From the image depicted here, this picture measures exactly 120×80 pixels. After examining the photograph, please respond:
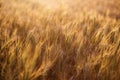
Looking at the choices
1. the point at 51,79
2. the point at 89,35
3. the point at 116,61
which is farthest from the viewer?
the point at 89,35

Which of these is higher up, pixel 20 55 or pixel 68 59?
pixel 20 55

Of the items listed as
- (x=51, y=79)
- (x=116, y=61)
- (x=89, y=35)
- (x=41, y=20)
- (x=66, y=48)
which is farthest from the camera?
(x=41, y=20)

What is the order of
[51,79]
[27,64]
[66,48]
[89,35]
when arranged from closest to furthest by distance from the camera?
[27,64]
[51,79]
[66,48]
[89,35]

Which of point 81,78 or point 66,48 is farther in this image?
point 66,48

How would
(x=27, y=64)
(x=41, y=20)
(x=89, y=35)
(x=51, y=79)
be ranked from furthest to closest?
(x=41, y=20) < (x=89, y=35) < (x=51, y=79) < (x=27, y=64)

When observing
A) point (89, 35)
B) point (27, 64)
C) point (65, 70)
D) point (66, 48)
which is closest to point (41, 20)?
point (89, 35)

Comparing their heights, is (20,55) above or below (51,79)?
above

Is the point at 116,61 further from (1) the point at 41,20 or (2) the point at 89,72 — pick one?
(1) the point at 41,20

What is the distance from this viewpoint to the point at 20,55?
42.5 inches

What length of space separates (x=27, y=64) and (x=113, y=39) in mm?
991

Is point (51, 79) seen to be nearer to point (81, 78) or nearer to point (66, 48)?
point (81, 78)

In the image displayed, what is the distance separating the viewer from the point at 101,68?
1.16 metres

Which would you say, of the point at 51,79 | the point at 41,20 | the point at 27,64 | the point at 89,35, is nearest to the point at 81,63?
the point at 51,79

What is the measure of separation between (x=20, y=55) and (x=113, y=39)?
0.95 metres
